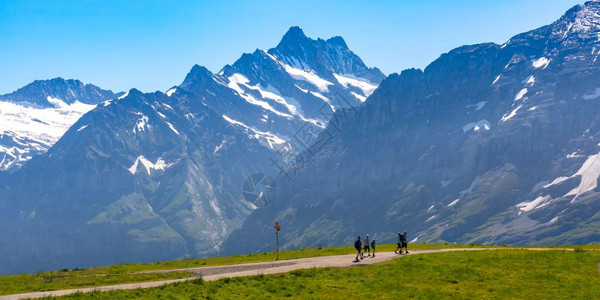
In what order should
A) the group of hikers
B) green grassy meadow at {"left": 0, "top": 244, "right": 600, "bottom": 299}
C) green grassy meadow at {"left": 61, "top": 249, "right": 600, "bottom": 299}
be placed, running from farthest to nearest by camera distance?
1. the group of hikers
2. green grassy meadow at {"left": 0, "top": 244, "right": 600, "bottom": 299}
3. green grassy meadow at {"left": 61, "top": 249, "right": 600, "bottom": 299}

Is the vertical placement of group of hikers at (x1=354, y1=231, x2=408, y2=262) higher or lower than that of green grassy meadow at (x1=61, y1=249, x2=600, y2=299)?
higher

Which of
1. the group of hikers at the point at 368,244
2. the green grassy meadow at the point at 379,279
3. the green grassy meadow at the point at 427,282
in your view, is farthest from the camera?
the group of hikers at the point at 368,244

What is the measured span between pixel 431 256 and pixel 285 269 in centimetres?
1611

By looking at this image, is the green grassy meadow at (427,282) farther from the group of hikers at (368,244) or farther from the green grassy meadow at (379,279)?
the group of hikers at (368,244)

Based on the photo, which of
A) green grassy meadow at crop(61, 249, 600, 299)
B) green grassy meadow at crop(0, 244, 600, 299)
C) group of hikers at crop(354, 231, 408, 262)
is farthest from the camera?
group of hikers at crop(354, 231, 408, 262)

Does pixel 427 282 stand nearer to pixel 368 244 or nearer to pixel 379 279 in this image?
pixel 379 279

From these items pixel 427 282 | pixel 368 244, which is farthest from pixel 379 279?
pixel 368 244

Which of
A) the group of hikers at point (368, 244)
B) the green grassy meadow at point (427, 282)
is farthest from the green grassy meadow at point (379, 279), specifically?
the group of hikers at point (368, 244)

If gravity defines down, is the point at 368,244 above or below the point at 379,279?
above

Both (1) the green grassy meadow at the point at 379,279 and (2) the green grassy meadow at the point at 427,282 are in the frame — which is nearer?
(2) the green grassy meadow at the point at 427,282

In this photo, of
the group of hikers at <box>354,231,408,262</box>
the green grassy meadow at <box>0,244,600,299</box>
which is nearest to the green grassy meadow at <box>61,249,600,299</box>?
the green grassy meadow at <box>0,244,600,299</box>

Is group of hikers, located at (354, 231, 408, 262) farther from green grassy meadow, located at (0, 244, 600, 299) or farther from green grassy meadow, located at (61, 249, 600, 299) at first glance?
green grassy meadow, located at (61, 249, 600, 299)

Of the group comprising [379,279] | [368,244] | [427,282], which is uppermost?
[368,244]

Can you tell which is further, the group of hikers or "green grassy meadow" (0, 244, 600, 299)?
the group of hikers
